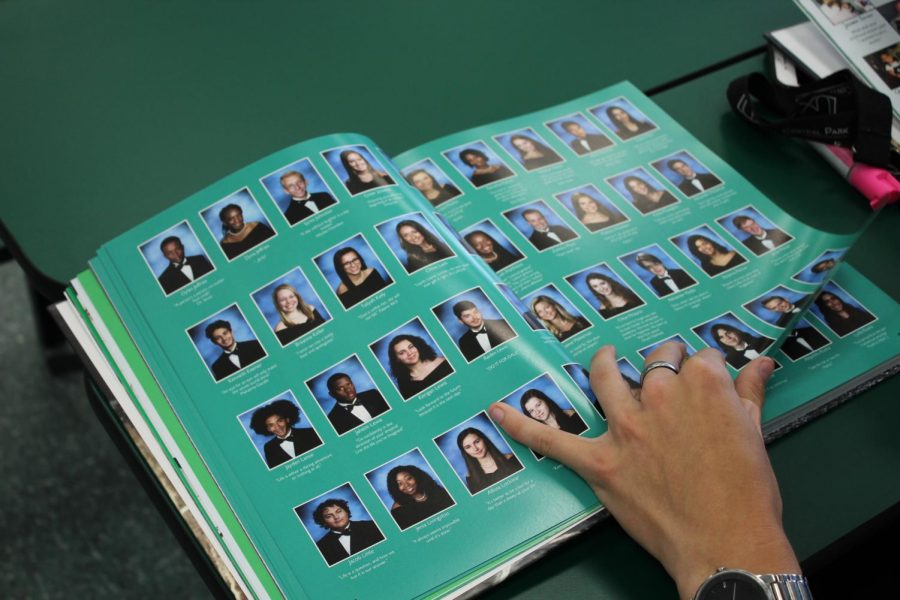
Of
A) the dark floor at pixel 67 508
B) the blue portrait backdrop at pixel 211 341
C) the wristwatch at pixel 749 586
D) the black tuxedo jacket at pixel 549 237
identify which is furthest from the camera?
the dark floor at pixel 67 508

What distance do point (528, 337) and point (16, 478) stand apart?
3.59ft

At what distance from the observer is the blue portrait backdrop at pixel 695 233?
783 millimetres

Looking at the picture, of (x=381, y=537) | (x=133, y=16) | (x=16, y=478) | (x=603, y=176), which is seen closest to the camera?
(x=381, y=537)

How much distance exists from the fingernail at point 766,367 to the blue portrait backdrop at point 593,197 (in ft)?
0.65

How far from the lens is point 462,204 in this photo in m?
0.79

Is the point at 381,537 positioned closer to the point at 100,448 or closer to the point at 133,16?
the point at 133,16

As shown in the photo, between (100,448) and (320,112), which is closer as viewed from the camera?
(320,112)

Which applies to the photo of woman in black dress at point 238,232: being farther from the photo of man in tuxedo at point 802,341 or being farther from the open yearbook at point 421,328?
the photo of man in tuxedo at point 802,341

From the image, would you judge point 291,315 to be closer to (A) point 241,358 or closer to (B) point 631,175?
(A) point 241,358

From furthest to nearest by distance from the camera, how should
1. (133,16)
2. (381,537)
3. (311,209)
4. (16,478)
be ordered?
(16,478)
(133,16)
(311,209)
(381,537)

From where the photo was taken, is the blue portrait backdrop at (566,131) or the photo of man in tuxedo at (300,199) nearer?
the photo of man in tuxedo at (300,199)

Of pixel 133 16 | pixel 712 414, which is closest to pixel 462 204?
pixel 712 414

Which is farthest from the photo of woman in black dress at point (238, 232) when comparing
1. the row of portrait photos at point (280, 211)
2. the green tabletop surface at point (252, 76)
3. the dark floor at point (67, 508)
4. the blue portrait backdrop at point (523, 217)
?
the dark floor at point (67, 508)

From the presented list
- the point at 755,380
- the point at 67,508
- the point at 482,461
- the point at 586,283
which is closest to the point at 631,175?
the point at 586,283
